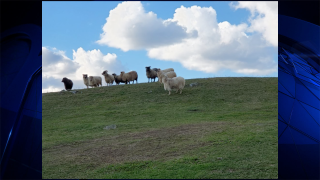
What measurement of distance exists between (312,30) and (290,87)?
1.48 m

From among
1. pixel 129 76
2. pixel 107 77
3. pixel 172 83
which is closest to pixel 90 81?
pixel 107 77

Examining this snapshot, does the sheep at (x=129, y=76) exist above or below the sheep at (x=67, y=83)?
above

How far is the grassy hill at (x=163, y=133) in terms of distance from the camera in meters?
7.62

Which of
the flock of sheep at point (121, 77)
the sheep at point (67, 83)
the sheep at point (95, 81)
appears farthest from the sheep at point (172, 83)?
the sheep at point (95, 81)

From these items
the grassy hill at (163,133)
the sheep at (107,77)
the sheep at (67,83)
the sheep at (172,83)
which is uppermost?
the sheep at (107,77)

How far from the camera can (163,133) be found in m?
11.5

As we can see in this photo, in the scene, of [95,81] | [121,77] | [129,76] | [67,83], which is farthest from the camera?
[129,76]

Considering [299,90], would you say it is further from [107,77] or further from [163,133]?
[107,77]

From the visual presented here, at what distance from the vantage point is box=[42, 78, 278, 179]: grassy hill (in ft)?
25.0

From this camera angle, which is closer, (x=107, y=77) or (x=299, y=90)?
(x=299, y=90)

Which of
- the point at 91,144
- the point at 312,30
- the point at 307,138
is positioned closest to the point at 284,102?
the point at 307,138

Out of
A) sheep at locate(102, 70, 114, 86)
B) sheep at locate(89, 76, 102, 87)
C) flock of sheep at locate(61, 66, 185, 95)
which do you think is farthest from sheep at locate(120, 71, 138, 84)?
sheep at locate(89, 76, 102, 87)

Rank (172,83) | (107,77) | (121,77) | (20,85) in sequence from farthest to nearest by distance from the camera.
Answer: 1. (121,77)
2. (107,77)
3. (172,83)
4. (20,85)

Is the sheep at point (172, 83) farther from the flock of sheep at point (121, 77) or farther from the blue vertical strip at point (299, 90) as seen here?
the blue vertical strip at point (299, 90)
